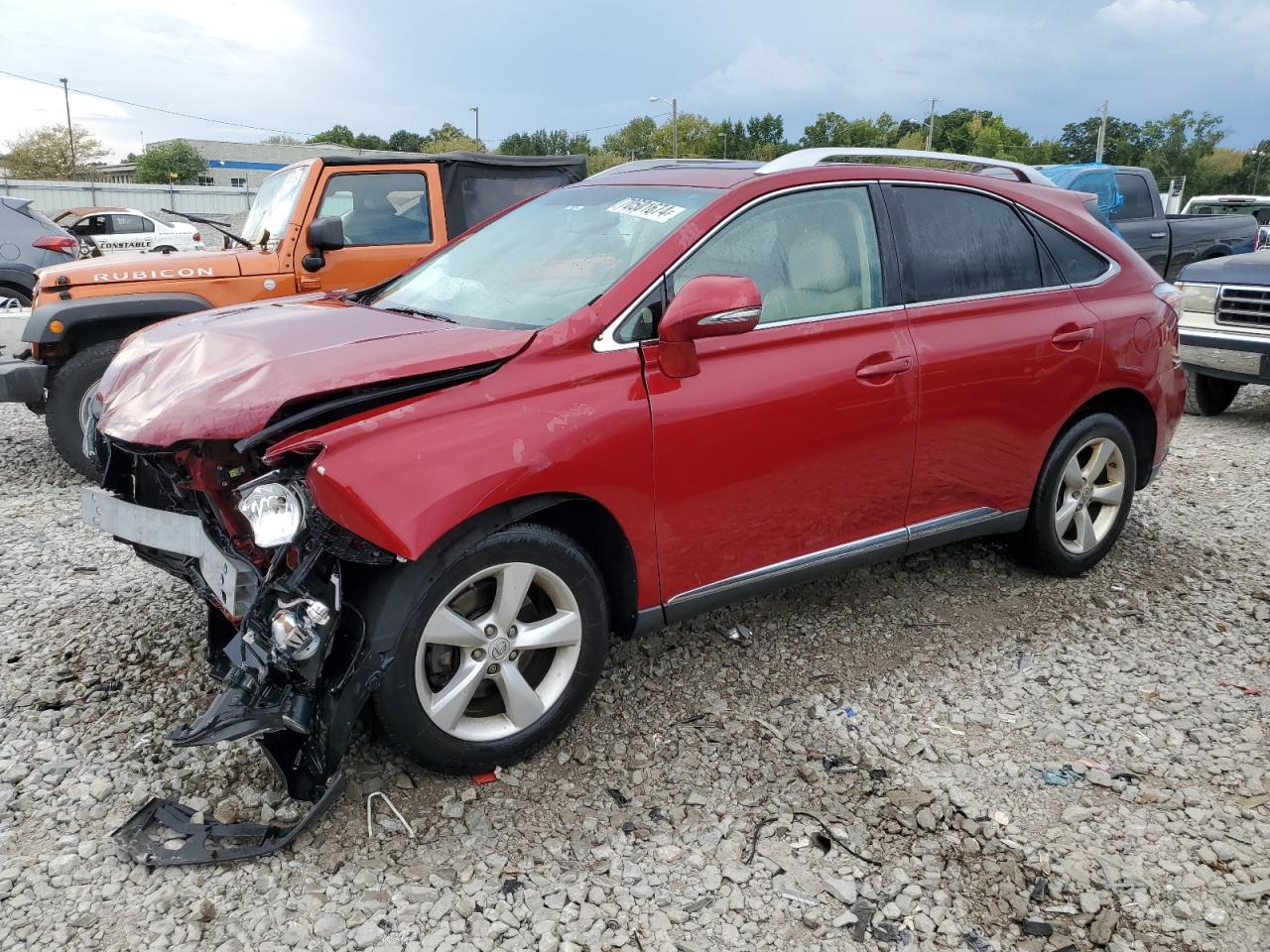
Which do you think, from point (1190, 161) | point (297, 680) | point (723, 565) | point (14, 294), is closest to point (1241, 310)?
point (723, 565)

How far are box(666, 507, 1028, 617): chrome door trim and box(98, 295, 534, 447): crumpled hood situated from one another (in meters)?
1.09

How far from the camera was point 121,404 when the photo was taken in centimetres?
298

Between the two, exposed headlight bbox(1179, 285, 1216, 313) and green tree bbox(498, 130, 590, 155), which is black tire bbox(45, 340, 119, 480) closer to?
exposed headlight bbox(1179, 285, 1216, 313)

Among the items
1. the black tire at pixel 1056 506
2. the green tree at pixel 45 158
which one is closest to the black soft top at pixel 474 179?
the black tire at pixel 1056 506

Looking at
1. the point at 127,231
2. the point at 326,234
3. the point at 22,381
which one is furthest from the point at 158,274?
the point at 127,231

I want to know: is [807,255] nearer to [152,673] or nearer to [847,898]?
[847,898]

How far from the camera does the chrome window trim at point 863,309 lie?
2990 mm

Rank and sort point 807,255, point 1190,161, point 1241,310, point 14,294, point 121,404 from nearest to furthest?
point 121,404 < point 807,255 < point 1241,310 < point 14,294 < point 1190,161

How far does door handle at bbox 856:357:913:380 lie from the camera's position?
347 cm

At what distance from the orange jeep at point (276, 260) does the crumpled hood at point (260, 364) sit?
2836 mm

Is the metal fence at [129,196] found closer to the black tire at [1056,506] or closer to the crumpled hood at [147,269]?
the crumpled hood at [147,269]

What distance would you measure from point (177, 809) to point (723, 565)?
1.82 m

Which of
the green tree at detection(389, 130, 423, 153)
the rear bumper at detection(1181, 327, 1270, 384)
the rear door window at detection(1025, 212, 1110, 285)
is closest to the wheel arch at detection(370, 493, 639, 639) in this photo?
the rear door window at detection(1025, 212, 1110, 285)

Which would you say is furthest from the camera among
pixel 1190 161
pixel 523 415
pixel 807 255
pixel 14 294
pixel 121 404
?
pixel 1190 161
